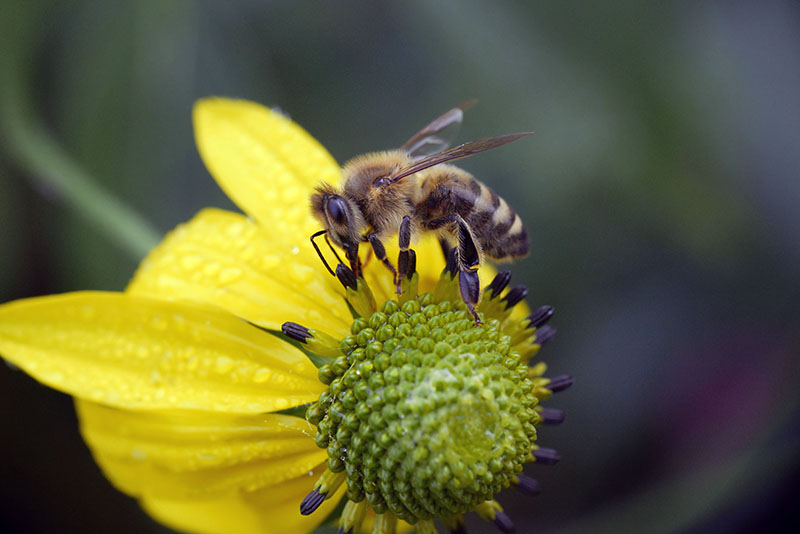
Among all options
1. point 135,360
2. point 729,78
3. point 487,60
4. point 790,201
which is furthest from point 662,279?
point 135,360

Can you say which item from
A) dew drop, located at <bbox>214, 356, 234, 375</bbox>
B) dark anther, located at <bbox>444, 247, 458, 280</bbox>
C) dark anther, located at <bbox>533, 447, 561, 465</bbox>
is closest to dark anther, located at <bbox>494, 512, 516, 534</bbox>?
dark anther, located at <bbox>533, 447, 561, 465</bbox>

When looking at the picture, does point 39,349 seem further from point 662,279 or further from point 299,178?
point 662,279

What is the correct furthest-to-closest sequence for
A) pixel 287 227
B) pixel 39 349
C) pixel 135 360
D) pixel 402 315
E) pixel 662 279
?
1. pixel 662 279
2. pixel 287 227
3. pixel 402 315
4. pixel 135 360
5. pixel 39 349

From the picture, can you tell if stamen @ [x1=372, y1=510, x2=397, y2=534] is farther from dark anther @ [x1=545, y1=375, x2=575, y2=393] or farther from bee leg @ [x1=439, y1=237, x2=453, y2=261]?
bee leg @ [x1=439, y1=237, x2=453, y2=261]

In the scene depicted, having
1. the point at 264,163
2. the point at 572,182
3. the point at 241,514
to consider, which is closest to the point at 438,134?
the point at 264,163

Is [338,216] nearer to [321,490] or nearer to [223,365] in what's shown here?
[223,365]

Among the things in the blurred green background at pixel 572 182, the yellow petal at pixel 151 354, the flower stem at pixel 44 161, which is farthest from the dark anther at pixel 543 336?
the flower stem at pixel 44 161
